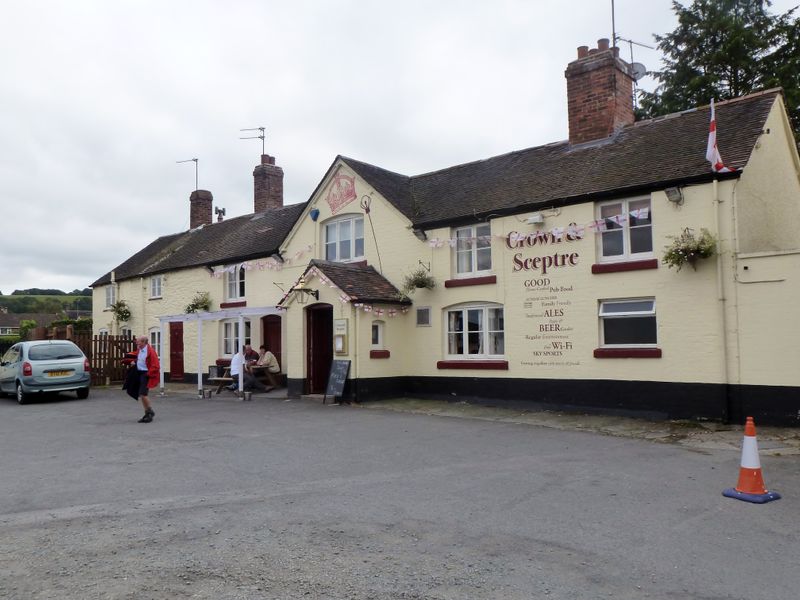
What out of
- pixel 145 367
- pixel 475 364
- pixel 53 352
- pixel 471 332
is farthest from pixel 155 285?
pixel 475 364

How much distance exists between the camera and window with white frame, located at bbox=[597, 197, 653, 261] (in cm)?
1353

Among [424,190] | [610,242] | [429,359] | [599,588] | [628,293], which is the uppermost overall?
[424,190]

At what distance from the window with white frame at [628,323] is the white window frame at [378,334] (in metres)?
5.73

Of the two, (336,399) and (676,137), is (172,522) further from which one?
(676,137)

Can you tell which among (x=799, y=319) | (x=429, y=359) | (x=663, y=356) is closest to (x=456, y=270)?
(x=429, y=359)

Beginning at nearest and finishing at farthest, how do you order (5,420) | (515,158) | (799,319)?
(799,319)
(5,420)
(515,158)

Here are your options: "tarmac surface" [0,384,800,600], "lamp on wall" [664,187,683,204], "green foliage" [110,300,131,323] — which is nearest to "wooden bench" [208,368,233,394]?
"tarmac surface" [0,384,800,600]

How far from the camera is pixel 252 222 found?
24844 millimetres

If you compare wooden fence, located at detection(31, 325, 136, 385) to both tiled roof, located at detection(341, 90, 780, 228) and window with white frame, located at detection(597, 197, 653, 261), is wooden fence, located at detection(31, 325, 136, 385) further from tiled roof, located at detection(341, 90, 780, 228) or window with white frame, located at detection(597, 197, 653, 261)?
window with white frame, located at detection(597, 197, 653, 261)

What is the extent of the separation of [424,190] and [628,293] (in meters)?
7.47

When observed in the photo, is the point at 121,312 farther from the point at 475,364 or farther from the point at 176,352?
the point at 475,364

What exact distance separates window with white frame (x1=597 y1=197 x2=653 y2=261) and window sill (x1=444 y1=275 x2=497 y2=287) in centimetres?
278

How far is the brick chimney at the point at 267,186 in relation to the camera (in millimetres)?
26078

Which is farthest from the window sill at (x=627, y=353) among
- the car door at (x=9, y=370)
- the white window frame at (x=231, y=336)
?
the car door at (x=9, y=370)
